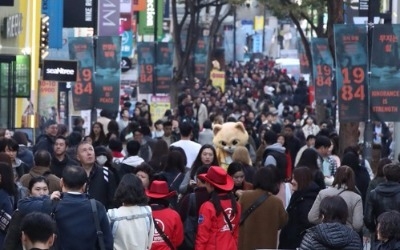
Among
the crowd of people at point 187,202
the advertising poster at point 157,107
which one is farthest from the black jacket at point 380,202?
the advertising poster at point 157,107

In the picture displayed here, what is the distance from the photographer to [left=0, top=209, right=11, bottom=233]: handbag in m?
11.0

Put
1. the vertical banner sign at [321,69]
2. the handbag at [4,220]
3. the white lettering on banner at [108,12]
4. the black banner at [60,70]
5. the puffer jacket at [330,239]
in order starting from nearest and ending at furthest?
the puffer jacket at [330,239]
the handbag at [4,220]
the black banner at [60,70]
the white lettering on banner at [108,12]
the vertical banner sign at [321,69]

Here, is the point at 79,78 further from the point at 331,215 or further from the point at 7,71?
the point at 331,215

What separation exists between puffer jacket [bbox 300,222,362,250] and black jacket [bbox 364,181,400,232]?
11.2ft

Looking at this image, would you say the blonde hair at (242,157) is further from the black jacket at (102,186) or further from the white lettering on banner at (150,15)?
the white lettering on banner at (150,15)

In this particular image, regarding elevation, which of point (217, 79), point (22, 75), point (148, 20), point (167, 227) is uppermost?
point (148, 20)

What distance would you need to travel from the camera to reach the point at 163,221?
Answer: 11.6 meters

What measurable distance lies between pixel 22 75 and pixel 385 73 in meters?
11.6

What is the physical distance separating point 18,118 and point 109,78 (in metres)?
8.93

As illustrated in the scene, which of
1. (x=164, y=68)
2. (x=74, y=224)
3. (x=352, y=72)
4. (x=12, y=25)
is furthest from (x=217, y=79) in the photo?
(x=74, y=224)

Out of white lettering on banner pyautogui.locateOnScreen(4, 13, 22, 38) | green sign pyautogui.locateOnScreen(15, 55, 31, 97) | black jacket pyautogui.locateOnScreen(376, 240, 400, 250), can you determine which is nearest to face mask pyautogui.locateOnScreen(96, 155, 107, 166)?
black jacket pyautogui.locateOnScreen(376, 240, 400, 250)

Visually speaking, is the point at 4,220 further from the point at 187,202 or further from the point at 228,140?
the point at 228,140

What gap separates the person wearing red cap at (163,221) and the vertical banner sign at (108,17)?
17.8 meters

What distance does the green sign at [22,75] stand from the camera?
28453 millimetres
